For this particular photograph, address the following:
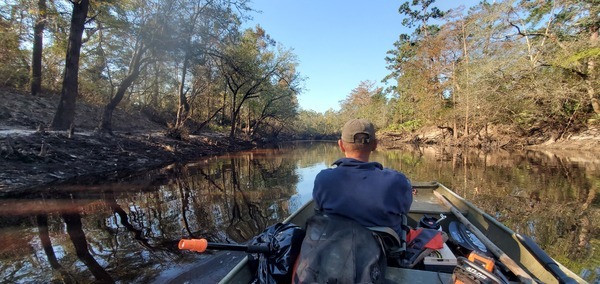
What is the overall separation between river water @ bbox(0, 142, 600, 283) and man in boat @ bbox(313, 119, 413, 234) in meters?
2.33

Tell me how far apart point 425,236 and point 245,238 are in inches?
126

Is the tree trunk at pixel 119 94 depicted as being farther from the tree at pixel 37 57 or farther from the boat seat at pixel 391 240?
the boat seat at pixel 391 240

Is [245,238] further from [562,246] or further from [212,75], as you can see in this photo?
[212,75]

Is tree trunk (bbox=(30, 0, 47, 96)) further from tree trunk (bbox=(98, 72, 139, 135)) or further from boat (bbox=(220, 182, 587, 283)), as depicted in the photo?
boat (bbox=(220, 182, 587, 283))

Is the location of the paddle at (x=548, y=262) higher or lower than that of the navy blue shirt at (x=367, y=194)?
lower

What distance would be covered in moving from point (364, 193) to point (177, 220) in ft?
16.1

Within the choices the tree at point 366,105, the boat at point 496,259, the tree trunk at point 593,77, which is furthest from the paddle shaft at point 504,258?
the tree at point 366,105

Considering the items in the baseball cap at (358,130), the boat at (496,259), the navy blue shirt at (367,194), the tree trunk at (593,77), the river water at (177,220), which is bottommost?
the river water at (177,220)

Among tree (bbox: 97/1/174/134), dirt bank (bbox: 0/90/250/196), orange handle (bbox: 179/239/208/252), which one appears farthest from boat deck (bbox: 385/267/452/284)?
tree (bbox: 97/1/174/134)

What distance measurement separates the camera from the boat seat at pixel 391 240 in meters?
1.98

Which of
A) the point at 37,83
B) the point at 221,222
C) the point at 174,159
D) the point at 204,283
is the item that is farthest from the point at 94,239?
the point at 37,83

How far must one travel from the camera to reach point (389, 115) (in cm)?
4903

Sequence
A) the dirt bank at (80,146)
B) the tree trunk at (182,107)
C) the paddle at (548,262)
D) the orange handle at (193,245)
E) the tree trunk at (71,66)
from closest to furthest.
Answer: the orange handle at (193,245)
the paddle at (548,262)
the dirt bank at (80,146)
the tree trunk at (71,66)
the tree trunk at (182,107)

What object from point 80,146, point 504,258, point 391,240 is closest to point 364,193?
point 391,240
